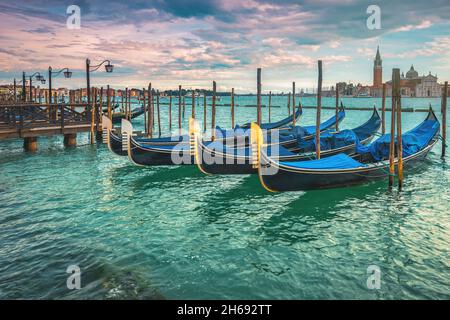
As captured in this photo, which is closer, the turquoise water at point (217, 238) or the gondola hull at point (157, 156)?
the turquoise water at point (217, 238)

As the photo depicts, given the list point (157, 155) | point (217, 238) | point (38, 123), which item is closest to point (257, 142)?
point (217, 238)

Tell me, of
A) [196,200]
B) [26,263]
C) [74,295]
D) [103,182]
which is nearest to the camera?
[74,295]

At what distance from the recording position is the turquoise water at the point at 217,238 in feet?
18.0

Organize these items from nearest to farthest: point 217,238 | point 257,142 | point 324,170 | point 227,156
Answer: point 217,238 < point 257,142 < point 324,170 < point 227,156

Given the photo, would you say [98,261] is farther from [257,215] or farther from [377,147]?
[377,147]

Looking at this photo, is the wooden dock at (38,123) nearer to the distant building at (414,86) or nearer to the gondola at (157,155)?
the gondola at (157,155)

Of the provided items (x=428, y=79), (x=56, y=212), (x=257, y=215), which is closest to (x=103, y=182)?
(x=56, y=212)

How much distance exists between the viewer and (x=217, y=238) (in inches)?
290

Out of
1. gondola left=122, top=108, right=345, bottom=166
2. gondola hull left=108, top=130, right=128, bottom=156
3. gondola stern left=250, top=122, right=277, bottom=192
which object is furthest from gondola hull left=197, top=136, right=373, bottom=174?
gondola hull left=108, top=130, right=128, bottom=156

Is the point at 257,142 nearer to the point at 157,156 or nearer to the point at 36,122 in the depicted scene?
the point at 157,156

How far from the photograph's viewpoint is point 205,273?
19.3 feet

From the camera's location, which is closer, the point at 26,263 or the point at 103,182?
the point at 26,263

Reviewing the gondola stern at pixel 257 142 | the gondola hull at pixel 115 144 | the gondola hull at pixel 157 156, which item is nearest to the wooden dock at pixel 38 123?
the gondola hull at pixel 115 144

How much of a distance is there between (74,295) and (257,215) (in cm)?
463
